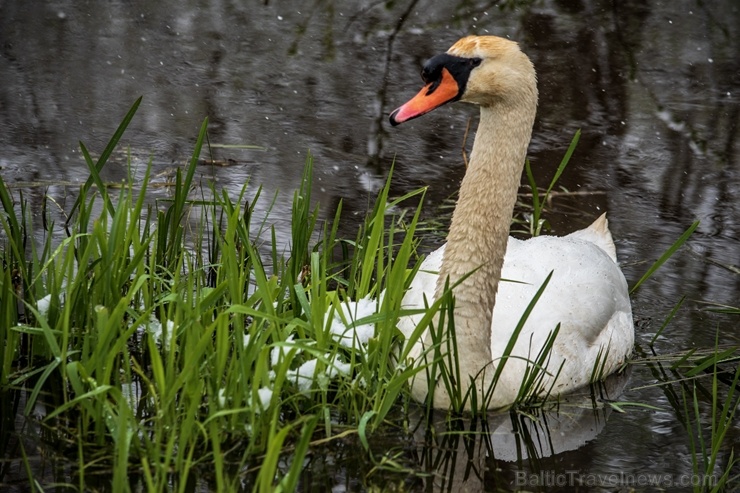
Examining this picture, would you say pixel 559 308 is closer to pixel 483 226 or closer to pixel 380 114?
pixel 483 226

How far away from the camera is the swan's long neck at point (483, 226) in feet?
14.4

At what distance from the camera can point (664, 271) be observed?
19.6 ft

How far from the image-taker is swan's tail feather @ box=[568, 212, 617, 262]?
18.8 feet

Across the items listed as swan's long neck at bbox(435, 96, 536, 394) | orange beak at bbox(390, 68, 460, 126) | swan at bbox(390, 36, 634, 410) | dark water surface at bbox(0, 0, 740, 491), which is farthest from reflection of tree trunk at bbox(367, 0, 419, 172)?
orange beak at bbox(390, 68, 460, 126)

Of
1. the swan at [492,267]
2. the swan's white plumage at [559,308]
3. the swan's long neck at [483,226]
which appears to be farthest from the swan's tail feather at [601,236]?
the swan's long neck at [483,226]

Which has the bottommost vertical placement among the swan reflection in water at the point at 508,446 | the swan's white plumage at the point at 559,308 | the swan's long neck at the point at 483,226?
the swan reflection in water at the point at 508,446

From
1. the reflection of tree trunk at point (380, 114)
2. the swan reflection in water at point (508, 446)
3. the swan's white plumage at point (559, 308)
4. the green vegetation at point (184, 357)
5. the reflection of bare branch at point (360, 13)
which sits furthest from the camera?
the reflection of bare branch at point (360, 13)

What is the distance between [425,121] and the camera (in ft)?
26.2

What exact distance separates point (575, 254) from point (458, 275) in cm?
98

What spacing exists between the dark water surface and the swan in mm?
205

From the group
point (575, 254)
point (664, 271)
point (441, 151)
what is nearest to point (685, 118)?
point (441, 151)

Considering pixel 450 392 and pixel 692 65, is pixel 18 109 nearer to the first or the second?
pixel 450 392

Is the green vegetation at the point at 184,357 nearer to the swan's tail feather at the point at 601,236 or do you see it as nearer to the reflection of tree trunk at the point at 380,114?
the swan's tail feather at the point at 601,236

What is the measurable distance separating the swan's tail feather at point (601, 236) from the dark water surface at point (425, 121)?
10.5 inches
